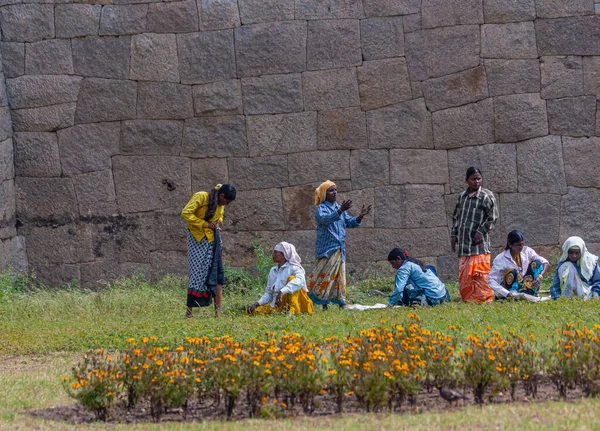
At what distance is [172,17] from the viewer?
12617mm

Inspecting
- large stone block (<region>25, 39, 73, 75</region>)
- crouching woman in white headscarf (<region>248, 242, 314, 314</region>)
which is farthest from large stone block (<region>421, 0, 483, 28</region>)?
large stone block (<region>25, 39, 73, 75</region>)

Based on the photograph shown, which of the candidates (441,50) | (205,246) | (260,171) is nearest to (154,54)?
(260,171)

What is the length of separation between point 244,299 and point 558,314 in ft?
13.4

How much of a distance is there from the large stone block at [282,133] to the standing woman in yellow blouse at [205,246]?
2.44 metres

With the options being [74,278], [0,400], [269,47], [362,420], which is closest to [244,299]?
[74,278]

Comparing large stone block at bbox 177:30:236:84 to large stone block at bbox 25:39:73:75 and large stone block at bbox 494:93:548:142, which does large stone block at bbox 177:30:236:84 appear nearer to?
large stone block at bbox 25:39:73:75

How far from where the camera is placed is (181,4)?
41.4 ft

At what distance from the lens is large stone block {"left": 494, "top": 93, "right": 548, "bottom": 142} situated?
12422 mm

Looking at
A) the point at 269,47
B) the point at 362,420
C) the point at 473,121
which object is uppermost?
the point at 269,47

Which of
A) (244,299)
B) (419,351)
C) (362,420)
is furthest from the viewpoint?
(244,299)

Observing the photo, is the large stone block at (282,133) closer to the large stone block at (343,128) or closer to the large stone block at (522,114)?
the large stone block at (343,128)

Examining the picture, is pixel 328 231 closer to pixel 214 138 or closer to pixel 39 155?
pixel 214 138

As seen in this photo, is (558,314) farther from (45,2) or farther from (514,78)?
(45,2)

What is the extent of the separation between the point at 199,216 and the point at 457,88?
396 centimetres
